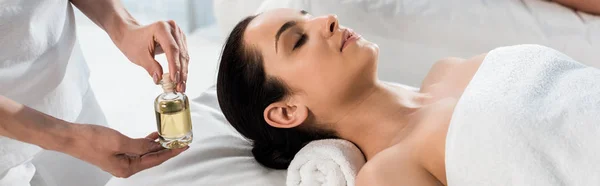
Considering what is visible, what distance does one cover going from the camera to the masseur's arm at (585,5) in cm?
178

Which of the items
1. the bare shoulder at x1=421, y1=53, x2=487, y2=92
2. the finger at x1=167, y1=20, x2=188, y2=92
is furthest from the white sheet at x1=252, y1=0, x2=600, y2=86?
the finger at x1=167, y1=20, x2=188, y2=92

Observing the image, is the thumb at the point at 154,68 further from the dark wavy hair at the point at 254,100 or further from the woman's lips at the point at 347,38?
the woman's lips at the point at 347,38

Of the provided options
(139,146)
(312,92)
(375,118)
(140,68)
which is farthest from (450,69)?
(140,68)

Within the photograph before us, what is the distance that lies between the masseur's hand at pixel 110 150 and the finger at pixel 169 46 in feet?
0.50

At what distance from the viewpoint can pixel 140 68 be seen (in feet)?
9.62

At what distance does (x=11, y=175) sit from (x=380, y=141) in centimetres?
77

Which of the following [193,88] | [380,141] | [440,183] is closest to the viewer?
[440,183]

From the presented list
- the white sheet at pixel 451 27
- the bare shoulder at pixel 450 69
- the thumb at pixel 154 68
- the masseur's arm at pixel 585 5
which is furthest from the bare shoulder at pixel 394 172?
the masseur's arm at pixel 585 5

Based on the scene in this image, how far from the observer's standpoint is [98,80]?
284 cm

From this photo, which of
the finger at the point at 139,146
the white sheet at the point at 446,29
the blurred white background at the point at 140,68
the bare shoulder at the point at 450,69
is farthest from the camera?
the blurred white background at the point at 140,68

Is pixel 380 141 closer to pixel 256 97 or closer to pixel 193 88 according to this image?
pixel 256 97

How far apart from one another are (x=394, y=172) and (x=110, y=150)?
0.52m

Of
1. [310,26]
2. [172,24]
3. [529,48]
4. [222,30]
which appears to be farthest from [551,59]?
[222,30]

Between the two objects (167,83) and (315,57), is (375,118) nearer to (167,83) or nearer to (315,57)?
(315,57)
